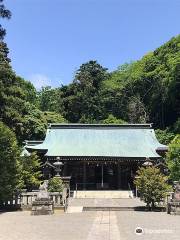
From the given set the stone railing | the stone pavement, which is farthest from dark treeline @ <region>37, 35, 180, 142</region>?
the stone pavement

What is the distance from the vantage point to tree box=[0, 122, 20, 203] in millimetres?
22312

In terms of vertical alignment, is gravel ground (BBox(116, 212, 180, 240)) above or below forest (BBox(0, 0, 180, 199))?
below

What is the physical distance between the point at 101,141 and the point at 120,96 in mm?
25918

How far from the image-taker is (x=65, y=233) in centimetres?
1387

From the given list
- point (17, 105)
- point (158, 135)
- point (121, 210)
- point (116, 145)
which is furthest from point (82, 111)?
point (121, 210)

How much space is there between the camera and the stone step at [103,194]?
35.7 meters

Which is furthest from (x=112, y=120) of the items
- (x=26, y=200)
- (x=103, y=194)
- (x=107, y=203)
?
(x=26, y=200)

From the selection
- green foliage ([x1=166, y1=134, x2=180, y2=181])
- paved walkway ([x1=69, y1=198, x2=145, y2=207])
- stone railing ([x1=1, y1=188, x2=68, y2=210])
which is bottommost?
paved walkway ([x1=69, y1=198, x2=145, y2=207])

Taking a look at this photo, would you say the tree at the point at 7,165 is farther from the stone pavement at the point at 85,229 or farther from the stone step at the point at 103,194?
the stone step at the point at 103,194

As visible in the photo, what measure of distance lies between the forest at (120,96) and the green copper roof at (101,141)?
9.51m

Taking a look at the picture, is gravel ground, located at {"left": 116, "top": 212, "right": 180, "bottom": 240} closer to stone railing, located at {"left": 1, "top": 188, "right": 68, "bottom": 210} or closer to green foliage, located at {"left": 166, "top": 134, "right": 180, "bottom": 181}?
stone railing, located at {"left": 1, "top": 188, "right": 68, "bottom": 210}

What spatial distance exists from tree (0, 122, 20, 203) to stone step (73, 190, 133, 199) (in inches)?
515

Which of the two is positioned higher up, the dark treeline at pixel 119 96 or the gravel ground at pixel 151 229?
the dark treeline at pixel 119 96

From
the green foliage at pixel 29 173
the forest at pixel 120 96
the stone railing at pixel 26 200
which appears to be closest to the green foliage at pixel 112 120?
the forest at pixel 120 96
